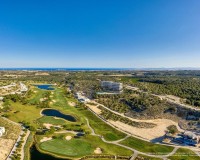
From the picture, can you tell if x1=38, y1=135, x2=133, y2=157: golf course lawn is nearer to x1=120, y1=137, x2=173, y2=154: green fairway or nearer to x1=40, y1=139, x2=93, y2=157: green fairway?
x1=40, y1=139, x2=93, y2=157: green fairway

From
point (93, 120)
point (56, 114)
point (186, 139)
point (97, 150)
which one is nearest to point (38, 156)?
point (97, 150)

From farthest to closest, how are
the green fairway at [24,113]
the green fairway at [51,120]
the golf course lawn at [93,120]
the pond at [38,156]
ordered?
the green fairway at [24,113] → the green fairway at [51,120] → the golf course lawn at [93,120] → the pond at [38,156]

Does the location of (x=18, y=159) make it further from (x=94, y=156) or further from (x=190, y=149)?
(x=190, y=149)

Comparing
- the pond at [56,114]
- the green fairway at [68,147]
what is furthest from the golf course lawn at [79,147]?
the pond at [56,114]

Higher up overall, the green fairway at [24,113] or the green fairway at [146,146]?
the green fairway at [24,113]

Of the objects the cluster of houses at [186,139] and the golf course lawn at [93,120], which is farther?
the golf course lawn at [93,120]

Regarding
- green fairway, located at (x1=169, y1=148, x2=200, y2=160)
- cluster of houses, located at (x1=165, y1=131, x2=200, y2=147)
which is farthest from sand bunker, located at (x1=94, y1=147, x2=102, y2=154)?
cluster of houses, located at (x1=165, y1=131, x2=200, y2=147)

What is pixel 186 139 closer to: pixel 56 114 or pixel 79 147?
pixel 79 147

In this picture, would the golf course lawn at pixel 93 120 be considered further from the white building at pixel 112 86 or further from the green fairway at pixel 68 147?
the white building at pixel 112 86
